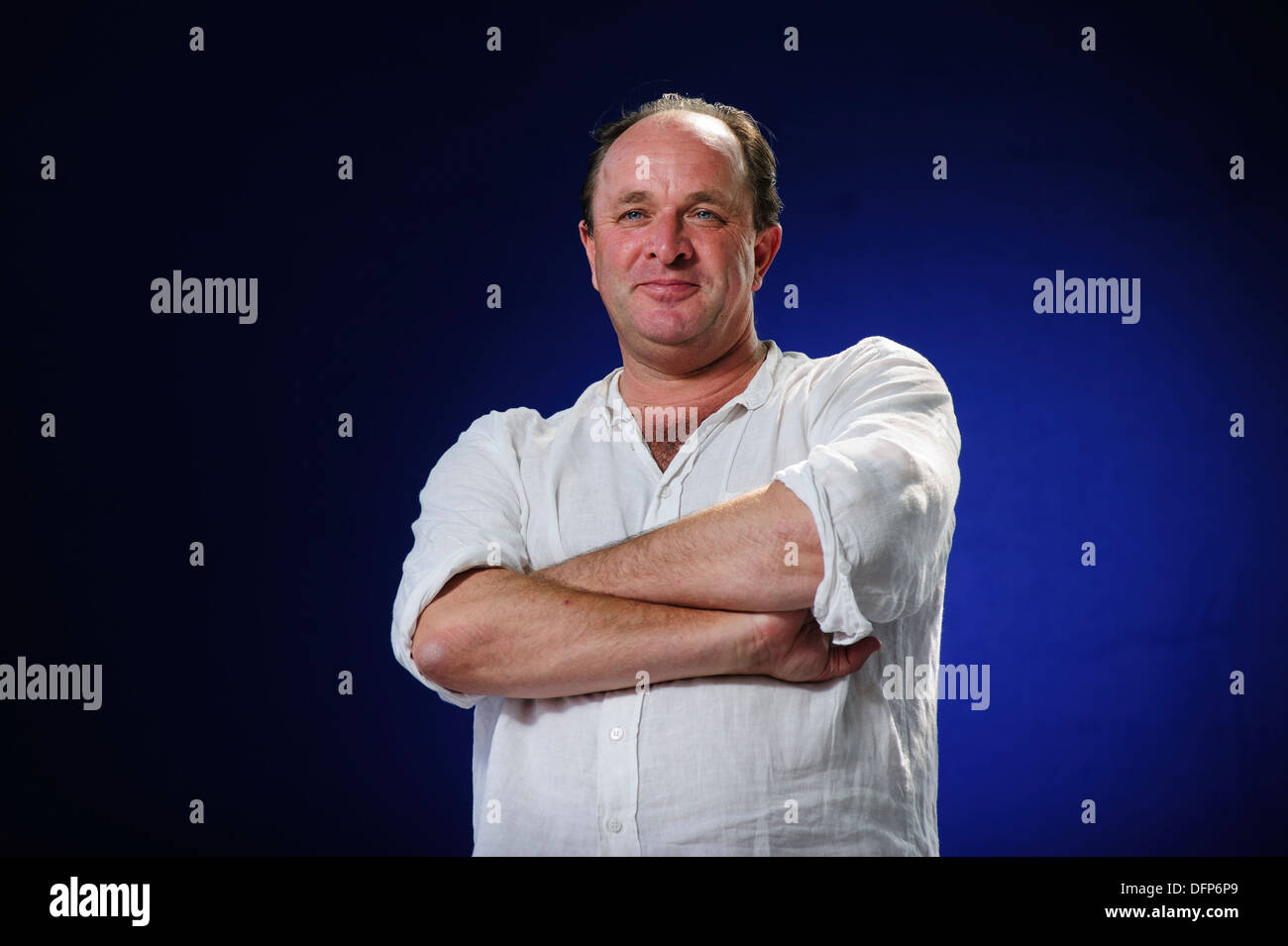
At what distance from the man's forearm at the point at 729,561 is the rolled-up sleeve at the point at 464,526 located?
0.18 m

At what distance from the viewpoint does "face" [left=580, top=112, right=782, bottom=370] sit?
192 cm

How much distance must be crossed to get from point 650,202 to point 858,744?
0.88m

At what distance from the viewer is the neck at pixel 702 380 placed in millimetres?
2031

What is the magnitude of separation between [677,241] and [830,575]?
66 cm

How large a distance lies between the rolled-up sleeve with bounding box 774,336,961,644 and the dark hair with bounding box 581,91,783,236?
53 centimetres

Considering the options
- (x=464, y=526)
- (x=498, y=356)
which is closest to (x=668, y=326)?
(x=464, y=526)

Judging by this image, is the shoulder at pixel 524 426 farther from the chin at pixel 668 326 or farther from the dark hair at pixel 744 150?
the dark hair at pixel 744 150

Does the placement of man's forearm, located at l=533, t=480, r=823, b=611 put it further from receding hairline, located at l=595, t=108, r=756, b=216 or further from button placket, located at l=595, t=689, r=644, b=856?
receding hairline, located at l=595, t=108, r=756, b=216

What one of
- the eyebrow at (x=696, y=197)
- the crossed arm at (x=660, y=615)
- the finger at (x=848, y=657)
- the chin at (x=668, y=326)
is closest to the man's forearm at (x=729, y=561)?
the crossed arm at (x=660, y=615)

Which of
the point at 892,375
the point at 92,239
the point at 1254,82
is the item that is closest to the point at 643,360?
the point at 892,375

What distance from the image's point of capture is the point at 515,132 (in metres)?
3.30

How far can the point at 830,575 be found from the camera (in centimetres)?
149

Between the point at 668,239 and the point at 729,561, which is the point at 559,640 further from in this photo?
the point at 668,239
